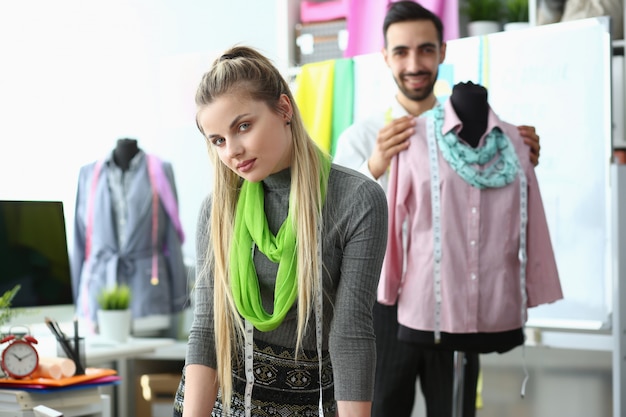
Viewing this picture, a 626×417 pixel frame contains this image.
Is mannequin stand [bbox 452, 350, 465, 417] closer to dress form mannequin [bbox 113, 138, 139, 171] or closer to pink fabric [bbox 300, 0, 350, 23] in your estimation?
→ pink fabric [bbox 300, 0, 350, 23]

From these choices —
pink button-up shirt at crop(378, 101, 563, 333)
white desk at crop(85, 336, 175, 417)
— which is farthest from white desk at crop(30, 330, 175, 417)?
pink button-up shirt at crop(378, 101, 563, 333)

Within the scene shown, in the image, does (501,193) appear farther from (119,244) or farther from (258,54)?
(119,244)

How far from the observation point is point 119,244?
3.93 meters

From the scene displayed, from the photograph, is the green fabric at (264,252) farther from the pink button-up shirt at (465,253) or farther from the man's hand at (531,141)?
the man's hand at (531,141)

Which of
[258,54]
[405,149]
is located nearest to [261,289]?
[258,54]

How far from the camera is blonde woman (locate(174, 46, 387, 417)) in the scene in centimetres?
148

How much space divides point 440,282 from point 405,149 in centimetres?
41

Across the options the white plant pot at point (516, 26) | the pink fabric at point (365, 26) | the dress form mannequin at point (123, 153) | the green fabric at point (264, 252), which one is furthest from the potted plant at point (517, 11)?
the green fabric at point (264, 252)

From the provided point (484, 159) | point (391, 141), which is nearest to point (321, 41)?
point (391, 141)

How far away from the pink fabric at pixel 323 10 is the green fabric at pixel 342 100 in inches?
14.0

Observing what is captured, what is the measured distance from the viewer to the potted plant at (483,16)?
3611 millimetres

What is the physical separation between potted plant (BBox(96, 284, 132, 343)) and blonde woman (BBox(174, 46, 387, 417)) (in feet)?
5.34

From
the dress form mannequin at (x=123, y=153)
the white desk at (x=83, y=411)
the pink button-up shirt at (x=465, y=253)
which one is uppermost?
the dress form mannequin at (x=123, y=153)

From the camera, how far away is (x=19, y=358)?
2.19m
